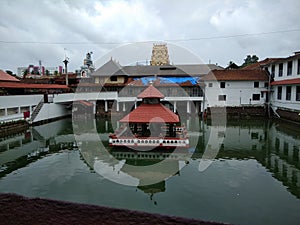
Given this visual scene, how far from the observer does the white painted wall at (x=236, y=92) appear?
2595 centimetres

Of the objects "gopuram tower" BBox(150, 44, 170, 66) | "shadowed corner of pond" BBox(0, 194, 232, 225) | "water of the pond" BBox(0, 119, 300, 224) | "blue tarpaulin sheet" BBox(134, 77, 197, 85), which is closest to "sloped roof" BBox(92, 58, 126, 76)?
"blue tarpaulin sheet" BBox(134, 77, 197, 85)

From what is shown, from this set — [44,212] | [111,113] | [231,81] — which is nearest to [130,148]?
[44,212]

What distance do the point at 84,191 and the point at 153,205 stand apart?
2510 mm

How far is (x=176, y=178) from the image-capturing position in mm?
8680

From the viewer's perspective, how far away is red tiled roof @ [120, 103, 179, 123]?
38.2 feet

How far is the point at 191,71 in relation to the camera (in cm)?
2906

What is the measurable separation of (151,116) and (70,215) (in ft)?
23.2

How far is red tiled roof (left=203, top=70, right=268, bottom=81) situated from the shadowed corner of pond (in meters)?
22.6

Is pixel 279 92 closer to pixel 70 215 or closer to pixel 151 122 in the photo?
pixel 151 122

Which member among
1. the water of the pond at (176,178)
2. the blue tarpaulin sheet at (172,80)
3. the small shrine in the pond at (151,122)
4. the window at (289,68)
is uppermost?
the window at (289,68)

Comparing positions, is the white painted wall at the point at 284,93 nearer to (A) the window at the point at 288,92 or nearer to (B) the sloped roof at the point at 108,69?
(A) the window at the point at 288,92

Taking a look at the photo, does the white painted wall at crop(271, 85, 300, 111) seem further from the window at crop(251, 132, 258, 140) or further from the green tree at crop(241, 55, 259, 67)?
the green tree at crop(241, 55, 259, 67)

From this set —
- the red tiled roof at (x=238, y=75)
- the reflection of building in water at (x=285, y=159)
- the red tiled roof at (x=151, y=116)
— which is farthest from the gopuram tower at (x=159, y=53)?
the red tiled roof at (x=151, y=116)

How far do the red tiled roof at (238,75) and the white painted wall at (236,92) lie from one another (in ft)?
1.73
